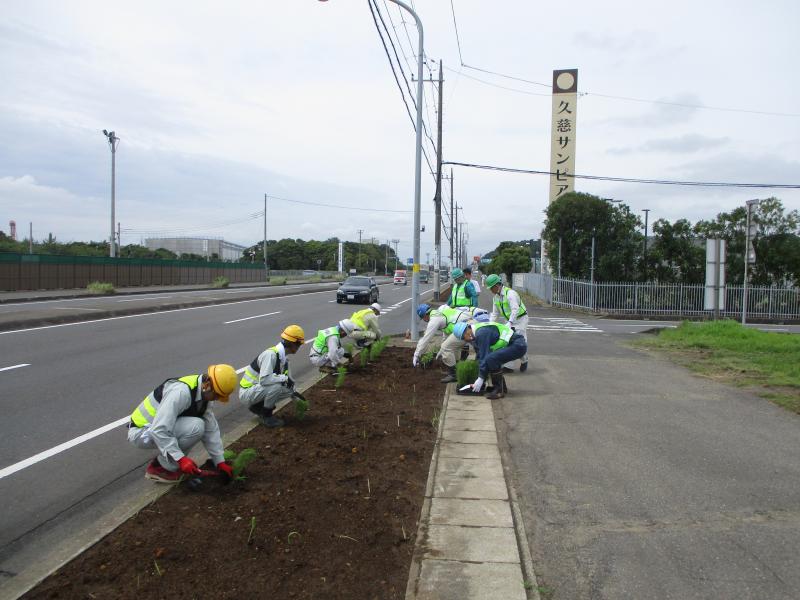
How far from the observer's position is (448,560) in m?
3.42

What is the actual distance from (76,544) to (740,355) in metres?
12.9

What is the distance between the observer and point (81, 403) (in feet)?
22.9

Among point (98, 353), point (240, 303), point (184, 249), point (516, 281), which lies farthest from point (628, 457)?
point (184, 249)

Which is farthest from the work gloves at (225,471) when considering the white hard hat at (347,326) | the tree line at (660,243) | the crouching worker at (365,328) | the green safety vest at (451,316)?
the tree line at (660,243)

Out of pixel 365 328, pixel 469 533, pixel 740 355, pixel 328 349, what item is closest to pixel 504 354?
pixel 328 349

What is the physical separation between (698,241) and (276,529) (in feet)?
91.8

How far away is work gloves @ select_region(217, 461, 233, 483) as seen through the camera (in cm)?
437

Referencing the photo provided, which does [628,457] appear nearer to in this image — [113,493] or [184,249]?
[113,493]

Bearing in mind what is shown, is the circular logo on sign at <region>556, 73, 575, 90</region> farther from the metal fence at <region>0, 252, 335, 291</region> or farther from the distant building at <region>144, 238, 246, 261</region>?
the distant building at <region>144, 238, 246, 261</region>

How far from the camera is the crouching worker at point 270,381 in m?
6.01

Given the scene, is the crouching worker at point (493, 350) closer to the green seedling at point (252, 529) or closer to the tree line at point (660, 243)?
the green seedling at point (252, 529)

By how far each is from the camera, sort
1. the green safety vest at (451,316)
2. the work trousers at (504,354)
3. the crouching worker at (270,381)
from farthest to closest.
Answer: the green safety vest at (451,316)
the work trousers at (504,354)
the crouching worker at (270,381)

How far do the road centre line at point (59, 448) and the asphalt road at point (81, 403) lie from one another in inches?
0.7

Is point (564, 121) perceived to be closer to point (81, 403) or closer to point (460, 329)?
point (460, 329)
